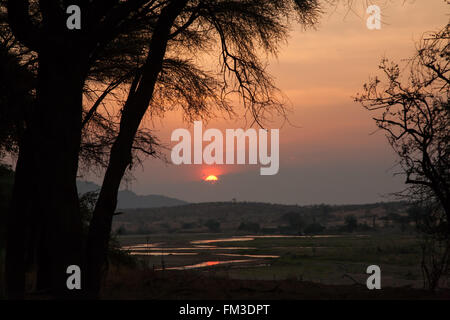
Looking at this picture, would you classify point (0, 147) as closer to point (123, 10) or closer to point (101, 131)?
point (101, 131)

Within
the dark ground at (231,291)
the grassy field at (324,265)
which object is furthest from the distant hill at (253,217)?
the dark ground at (231,291)

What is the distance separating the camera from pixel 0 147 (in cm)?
1838

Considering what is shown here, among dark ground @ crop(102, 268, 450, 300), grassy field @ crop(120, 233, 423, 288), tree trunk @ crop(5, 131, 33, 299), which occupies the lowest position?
grassy field @ crop(120, 233, 423, 288)

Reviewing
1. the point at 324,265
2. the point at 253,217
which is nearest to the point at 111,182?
the point at 324,265

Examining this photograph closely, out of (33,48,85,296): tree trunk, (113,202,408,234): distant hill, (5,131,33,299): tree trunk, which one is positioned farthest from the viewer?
(113,202,408,234): distant hill

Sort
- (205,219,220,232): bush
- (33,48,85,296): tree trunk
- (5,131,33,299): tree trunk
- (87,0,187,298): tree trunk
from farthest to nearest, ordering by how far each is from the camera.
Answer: (205,219,220,232): bush
(5,131,33,299): tree trunk
(87,0,187,298): tree trunk
(33,48,85,296): tree trunk

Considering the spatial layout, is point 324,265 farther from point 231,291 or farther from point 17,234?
point 17,234

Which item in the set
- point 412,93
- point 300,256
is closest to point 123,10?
point 412,93

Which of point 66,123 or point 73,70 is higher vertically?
point 73,70

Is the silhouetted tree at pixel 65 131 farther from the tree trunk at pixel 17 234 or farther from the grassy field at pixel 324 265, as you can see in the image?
the grassy field at pixel 324 265

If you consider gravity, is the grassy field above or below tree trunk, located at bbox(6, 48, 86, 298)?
below

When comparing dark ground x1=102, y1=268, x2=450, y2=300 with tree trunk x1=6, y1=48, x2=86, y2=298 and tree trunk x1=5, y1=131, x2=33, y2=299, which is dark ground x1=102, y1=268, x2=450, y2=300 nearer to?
tree trunk x1=5, y1=131, x2=33, y2=299

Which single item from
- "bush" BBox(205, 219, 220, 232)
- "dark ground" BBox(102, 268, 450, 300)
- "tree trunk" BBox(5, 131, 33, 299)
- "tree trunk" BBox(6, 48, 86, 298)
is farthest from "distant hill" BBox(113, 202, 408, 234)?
"tree trunk" BBox(6, 48, 86, 298)
